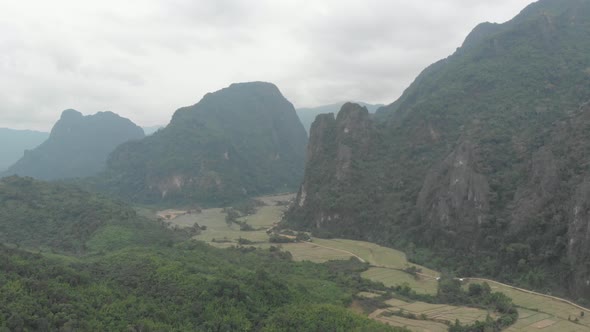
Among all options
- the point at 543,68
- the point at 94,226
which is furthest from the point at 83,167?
the point at 543,68

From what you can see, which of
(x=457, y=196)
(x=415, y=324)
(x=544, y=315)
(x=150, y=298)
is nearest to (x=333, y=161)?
(x=457, y=196)

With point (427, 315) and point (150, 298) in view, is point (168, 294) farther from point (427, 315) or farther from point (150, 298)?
point (427, 315)

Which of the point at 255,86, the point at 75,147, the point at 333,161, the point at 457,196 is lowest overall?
the point at 457,196

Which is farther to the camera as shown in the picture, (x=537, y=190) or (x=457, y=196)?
(x=457, y=196)

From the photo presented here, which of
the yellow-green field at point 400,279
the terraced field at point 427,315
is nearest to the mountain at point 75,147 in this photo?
the yellow-green field at point 400,279

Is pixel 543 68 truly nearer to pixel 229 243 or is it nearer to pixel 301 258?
pixel 301 258

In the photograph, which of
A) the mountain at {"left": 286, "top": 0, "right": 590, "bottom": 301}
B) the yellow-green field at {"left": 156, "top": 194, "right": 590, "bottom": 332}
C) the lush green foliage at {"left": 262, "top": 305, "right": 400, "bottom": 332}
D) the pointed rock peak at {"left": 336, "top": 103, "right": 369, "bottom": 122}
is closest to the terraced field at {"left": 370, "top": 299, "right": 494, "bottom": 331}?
the yellow-green field at {"left": 156, "top": 194, "right": 590, "bottom": 332}
